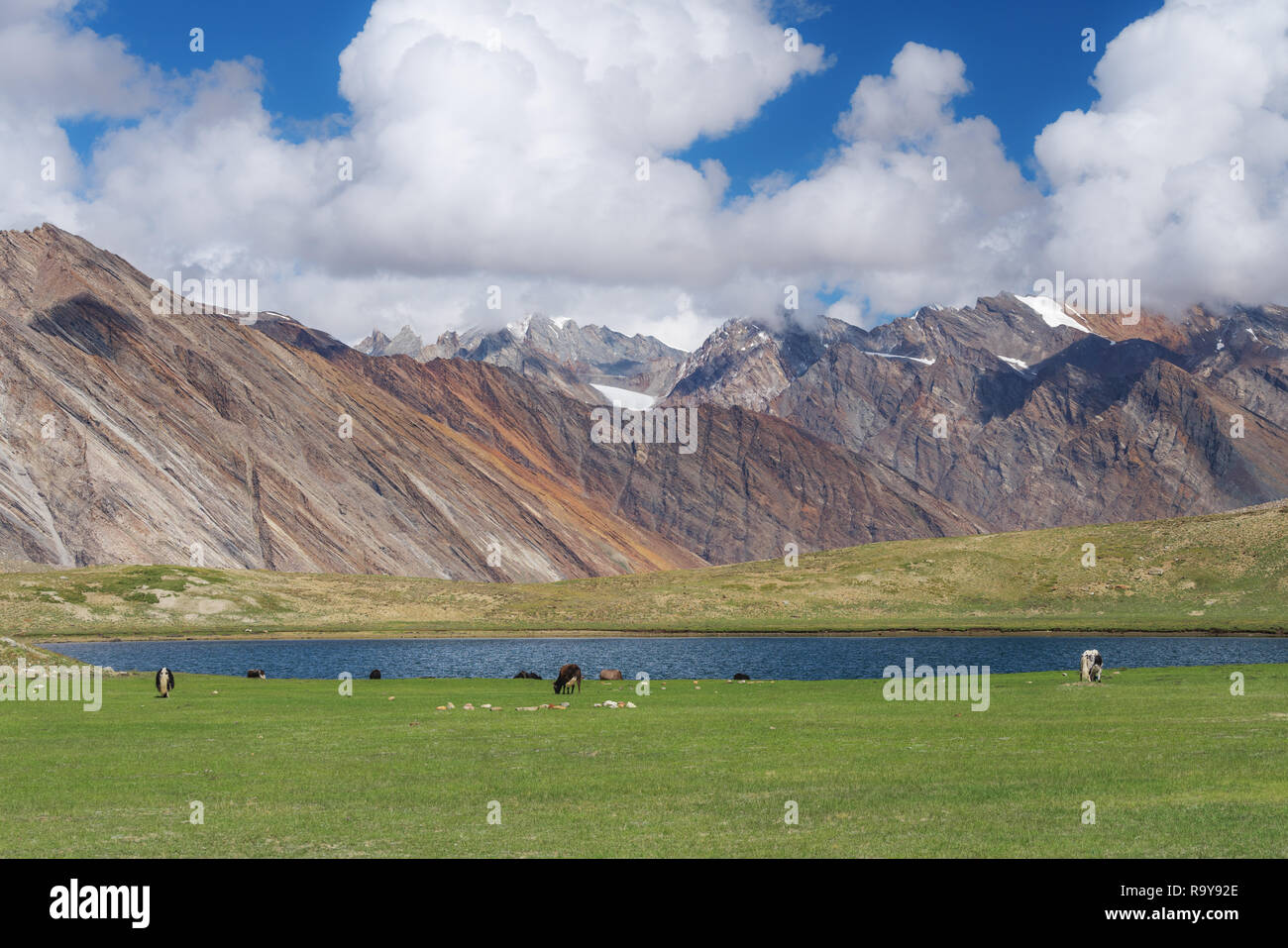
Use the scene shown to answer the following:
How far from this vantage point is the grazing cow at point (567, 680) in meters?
50.6

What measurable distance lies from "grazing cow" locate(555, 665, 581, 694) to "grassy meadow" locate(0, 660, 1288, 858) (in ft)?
31.3

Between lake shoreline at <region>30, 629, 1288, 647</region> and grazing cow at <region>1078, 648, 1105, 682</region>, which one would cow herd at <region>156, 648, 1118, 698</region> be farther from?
lake shoreline at <region>30, 629, 1288, 647</region>

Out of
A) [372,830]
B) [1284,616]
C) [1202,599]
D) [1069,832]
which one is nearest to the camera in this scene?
[1069,832]

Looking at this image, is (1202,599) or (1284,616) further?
→ (1202,599)

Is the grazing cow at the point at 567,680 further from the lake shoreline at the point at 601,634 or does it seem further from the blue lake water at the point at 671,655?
the lake shoreline at the point at 601,634

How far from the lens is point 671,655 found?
308 ft

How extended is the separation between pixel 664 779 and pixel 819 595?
128 meters

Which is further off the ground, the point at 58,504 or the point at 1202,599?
the point at 58,504

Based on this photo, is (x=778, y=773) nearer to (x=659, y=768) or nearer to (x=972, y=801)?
(x=659, y=768)

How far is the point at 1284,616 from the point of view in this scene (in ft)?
385

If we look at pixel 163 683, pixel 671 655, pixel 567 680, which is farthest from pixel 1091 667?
pixel 671 655

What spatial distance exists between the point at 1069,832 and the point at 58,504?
179 metres
